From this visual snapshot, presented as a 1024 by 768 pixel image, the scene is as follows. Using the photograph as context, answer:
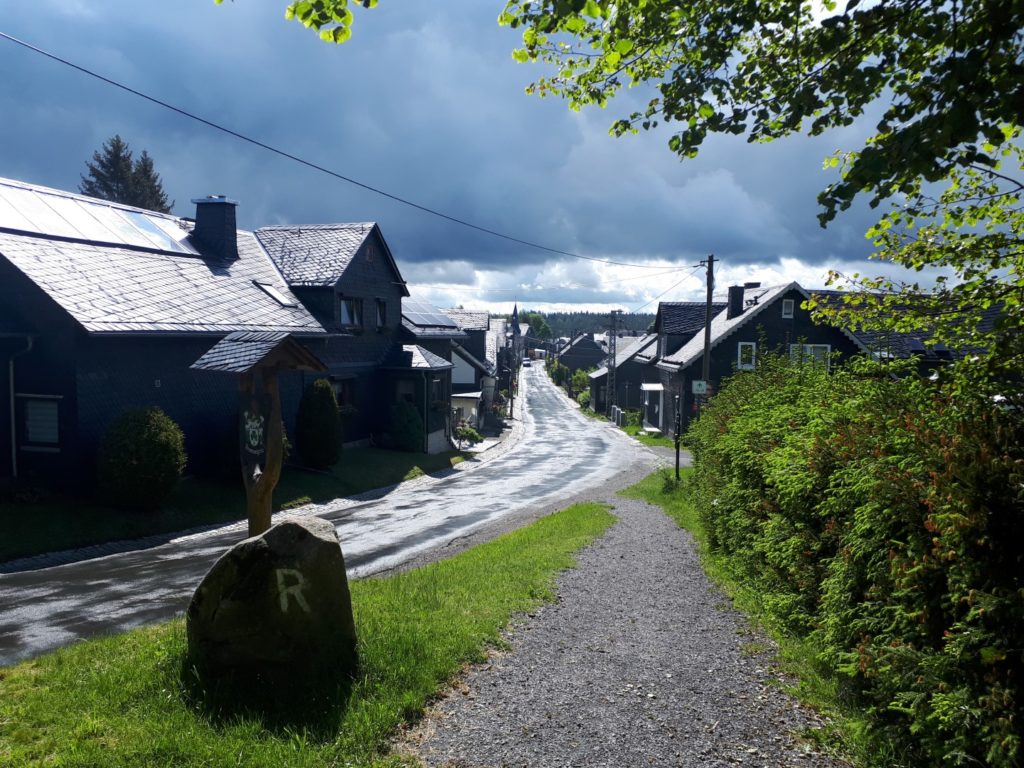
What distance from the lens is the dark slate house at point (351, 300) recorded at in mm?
28844

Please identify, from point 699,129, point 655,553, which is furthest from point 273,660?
point 655,553

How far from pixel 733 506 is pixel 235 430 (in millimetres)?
15034

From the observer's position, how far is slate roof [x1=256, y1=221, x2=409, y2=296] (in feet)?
95.5

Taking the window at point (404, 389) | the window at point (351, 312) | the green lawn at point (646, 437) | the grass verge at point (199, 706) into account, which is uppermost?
the window at point (351, 312)

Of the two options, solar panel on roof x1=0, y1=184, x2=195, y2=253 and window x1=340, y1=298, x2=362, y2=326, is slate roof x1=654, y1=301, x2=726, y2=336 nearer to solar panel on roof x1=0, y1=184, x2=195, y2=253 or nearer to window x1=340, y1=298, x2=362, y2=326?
window x1=340, y1=298, x2=362, y2=326

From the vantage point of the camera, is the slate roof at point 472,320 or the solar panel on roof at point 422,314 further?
the slate roof at point 472,320

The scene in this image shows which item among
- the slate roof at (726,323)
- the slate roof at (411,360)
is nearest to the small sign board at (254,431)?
the slate roof at (411,360)

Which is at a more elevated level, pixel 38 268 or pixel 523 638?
pixel 38 268

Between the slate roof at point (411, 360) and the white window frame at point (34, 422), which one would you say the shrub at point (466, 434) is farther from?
the white window frame at point (34, 422)

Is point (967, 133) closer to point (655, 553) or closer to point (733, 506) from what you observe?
point (733, 506)

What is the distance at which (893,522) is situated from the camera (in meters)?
4.57

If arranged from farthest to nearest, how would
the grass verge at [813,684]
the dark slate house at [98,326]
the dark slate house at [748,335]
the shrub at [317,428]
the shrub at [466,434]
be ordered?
the shrub at [466,434]
the dark slate house at [748,335]
the shrub at [317,428]
the dark slate house at [98,326]
the grass verge at [813,684]

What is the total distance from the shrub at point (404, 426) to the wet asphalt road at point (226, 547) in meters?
3.30

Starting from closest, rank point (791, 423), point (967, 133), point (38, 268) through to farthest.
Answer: point (967, 133) < point (791, 423) < point (38, 268)
